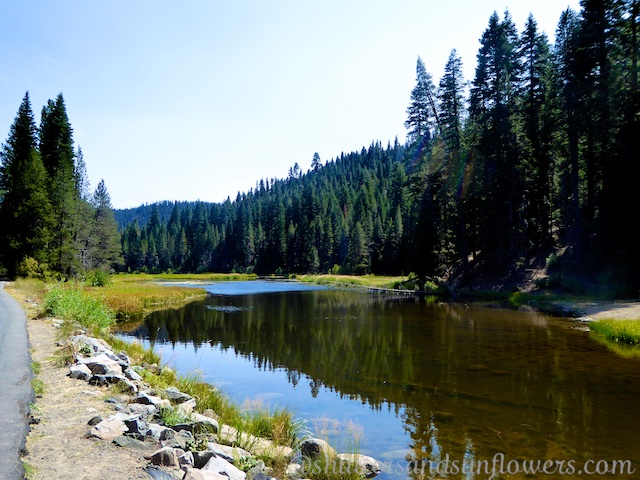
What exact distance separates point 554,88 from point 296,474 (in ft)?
146

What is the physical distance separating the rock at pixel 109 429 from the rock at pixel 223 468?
5.18 ft

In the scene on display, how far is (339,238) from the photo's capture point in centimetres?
11031

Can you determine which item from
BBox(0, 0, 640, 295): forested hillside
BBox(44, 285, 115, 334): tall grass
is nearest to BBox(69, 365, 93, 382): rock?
BBox(44, 285, 115, 334): tall grass

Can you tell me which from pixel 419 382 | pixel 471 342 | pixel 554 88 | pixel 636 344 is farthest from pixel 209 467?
pixel 554 88

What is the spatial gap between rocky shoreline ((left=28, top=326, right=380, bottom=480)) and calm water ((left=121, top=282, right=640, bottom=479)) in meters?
1.23

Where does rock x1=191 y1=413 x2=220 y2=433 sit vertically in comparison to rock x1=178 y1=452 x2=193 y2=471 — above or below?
below

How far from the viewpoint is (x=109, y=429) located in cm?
592

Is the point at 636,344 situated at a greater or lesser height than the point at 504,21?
lesser

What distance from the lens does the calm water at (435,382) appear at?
8.21 meters

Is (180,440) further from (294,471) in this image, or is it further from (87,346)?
(87,346)

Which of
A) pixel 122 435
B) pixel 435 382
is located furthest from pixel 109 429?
pixel 435 382

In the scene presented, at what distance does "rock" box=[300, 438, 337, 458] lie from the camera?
21.8ft

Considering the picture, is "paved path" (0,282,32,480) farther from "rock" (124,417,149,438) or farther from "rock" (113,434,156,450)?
"rock" (124,417,149,438)

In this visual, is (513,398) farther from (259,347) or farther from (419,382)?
(259,347)
